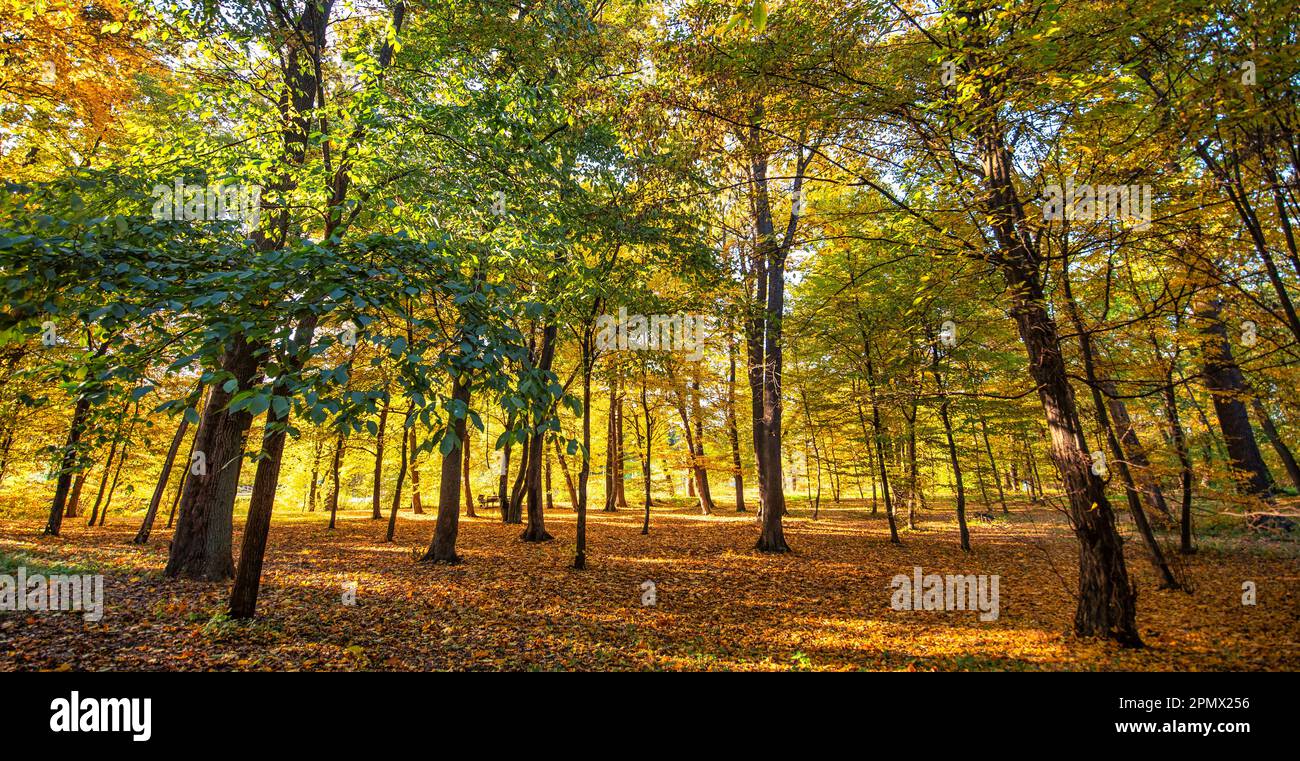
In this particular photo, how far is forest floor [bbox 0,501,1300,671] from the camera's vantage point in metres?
5.51

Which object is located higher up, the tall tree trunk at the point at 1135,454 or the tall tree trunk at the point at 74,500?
the tall tree trunk at the point at 1135,454

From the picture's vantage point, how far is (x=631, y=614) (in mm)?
7848

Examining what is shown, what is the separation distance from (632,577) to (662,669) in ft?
15.1

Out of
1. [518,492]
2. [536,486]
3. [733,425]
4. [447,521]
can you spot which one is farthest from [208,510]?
[733,425]

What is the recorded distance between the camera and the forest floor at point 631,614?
217 inches

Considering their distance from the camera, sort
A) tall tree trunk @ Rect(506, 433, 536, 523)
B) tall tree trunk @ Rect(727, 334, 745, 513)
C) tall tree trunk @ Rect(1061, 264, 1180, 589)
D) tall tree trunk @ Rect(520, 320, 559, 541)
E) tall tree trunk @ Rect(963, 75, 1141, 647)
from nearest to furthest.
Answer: tall tree trunk @ Rect(963, 75, 1141, 647)
tall tree trunk @ Rect(1061, 264, 1180, 589)
tall tree trunk @ Rect(520, 320, 559, 541)
tall tree trunk @ Rect(506, 433, 536, 523)
tall tree trunk @ Rect(727, 334, 745, 513)

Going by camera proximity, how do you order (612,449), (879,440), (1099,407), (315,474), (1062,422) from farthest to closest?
(315,474) → (612,449) → (879,440) → (1099,407) → (1062,422)

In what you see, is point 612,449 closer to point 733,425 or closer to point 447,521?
point 733,425

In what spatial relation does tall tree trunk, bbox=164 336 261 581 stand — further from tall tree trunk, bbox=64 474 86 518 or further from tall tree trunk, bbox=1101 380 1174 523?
tall tree trunk, bbox=64 474 86 518

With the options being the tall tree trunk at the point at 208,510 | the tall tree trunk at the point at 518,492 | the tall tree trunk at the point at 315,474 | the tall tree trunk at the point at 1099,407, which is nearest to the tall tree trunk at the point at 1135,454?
the tall tree trunk at the point at 1099,407

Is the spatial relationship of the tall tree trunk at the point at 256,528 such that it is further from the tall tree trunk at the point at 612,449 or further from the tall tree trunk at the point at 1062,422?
the tall tree trunk at the point at 612,449

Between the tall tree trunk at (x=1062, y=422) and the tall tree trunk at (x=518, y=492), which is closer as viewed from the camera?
the tall tree trunk at (x=1062, y=422)

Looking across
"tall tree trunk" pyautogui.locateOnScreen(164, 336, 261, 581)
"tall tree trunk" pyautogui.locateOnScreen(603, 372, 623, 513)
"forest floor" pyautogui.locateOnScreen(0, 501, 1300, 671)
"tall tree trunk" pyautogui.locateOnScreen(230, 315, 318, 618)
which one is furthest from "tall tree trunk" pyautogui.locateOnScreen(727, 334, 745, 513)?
"tall tree trunk" pyautogui.locateOnScreen(230, 315, 318, 618)

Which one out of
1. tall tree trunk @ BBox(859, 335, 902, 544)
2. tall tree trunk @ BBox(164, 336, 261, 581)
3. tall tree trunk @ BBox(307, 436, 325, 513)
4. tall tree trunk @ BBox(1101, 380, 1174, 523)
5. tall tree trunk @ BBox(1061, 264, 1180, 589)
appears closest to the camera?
tall tree trunk @ BBox(1101, 380, 1174, 523)
